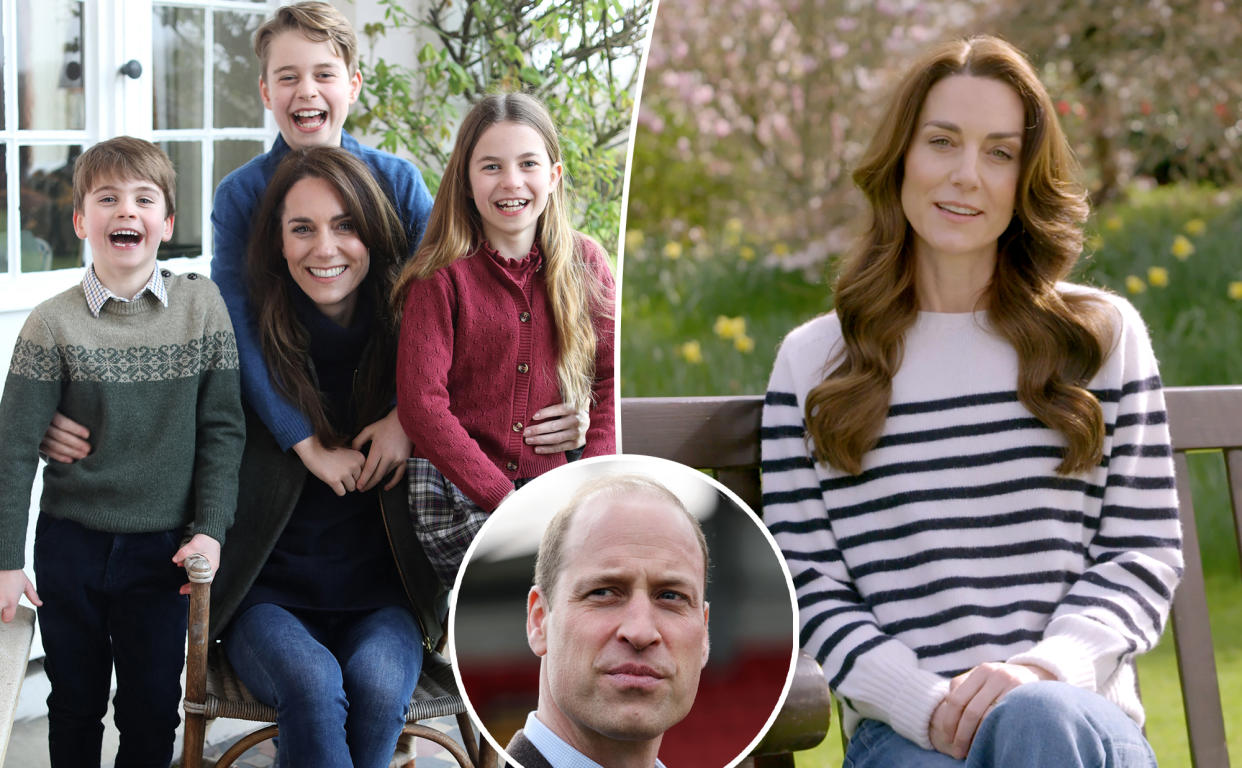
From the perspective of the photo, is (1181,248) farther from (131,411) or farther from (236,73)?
(131,411)

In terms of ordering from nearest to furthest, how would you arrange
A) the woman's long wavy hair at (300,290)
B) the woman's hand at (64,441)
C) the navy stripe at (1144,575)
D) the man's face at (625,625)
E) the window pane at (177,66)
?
1. the man's face at (625,625)
2. the navy stripe at (1144,575)
3. the woman's hand at (64,441)
4. the woman's long wavy hair at (300,290)
5. the window pane at (177,66)

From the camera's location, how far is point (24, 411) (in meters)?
1.99

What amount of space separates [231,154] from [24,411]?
76cm

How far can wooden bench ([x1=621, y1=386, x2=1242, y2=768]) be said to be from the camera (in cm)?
205

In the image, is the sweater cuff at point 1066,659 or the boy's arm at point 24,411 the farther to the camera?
→ the boy's arm at point 24,411

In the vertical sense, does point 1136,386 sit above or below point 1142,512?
above

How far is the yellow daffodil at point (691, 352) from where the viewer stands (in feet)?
12.3

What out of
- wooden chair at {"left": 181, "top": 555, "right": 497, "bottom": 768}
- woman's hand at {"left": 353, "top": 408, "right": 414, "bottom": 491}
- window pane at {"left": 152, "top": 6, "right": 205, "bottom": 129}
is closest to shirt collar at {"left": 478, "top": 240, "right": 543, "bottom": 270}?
woman's hand at {"left": 353, "top": 408, "right": 414, "bottom": 491}

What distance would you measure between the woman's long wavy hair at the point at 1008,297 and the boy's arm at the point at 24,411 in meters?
1.18


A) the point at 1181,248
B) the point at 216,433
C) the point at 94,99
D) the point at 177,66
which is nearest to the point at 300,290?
the point at 216,433

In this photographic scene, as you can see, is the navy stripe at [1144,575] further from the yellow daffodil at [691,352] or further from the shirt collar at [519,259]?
the yellow daffodil at [691,352]

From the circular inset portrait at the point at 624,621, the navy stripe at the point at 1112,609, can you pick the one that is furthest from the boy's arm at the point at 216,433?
the navy stripe at the point at 1112,609

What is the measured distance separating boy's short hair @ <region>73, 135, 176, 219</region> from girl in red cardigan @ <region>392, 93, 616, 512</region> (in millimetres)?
427

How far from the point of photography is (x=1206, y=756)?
213 cm
